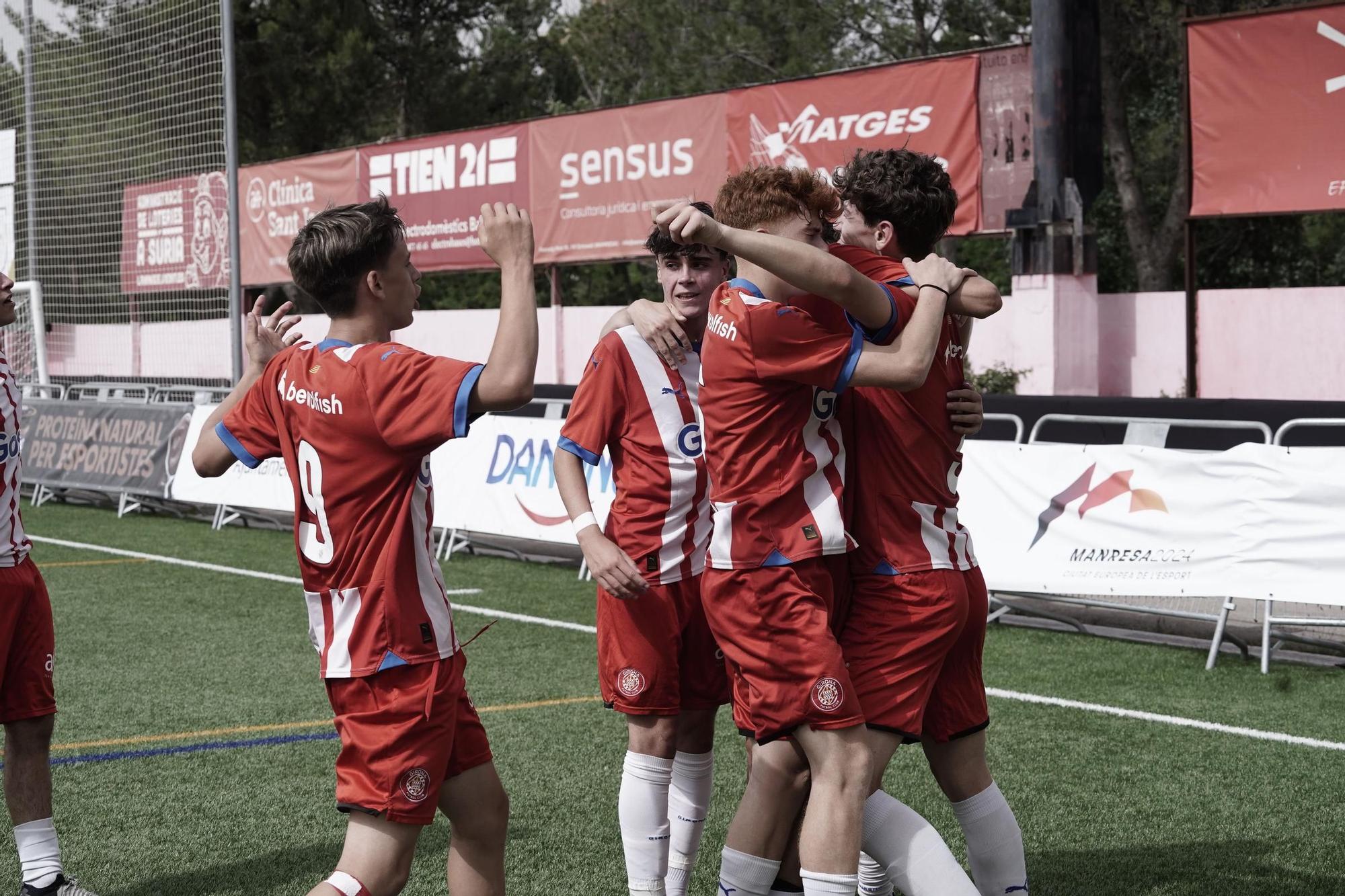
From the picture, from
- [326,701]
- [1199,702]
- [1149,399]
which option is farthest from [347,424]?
[1149,399]

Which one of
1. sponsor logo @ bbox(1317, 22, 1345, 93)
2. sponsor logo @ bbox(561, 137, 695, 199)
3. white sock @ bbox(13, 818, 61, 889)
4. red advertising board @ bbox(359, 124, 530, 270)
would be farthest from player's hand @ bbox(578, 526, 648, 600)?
red advertising board @ bbox(359, 124, 530, 270)

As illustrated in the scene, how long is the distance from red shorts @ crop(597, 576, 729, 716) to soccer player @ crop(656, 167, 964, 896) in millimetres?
571

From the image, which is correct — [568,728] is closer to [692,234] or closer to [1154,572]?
[1154,572]

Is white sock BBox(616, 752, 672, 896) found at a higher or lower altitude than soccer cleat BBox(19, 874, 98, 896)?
higher

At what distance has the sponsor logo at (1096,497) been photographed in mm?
8219

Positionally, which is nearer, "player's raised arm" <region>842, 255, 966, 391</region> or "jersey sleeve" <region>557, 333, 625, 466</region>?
"player's raised arm" <region>842, 255, 966, 391</region>

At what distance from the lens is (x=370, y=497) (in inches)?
129

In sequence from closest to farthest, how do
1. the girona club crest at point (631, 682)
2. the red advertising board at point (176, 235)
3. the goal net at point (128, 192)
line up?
the girona club crest at point (631, 682) → the goal net at point (128, 192) → the red advertising board at point (176, 235)

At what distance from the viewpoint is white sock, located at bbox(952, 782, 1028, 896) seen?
378cm

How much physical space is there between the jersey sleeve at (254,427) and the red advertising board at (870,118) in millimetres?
13726

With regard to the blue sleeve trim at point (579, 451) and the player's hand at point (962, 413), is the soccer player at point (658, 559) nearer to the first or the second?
the blue sleeve trim at point (579, 451)

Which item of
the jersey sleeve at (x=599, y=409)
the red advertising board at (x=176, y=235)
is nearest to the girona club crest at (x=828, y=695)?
the jersey sleeve at (x=599, y=409)

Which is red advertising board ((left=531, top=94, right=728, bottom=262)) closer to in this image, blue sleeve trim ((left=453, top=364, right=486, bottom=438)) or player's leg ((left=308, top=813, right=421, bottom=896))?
blue sleeve trim ((left=453, top=364, right=486, bottom=438))

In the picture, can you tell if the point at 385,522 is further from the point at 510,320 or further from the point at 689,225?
the point at 689,225
